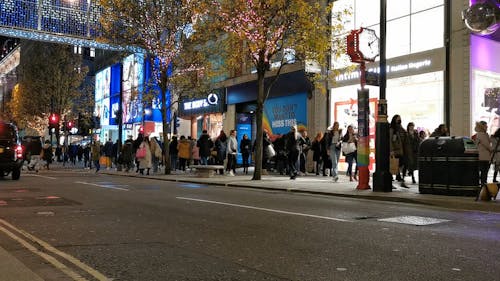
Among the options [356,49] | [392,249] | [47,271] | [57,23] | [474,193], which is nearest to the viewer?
[47,271]

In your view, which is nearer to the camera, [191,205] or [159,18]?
[191,205]

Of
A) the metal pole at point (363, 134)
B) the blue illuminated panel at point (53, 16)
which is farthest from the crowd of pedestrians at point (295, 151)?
the blue illuminated panel at point (53, 16)

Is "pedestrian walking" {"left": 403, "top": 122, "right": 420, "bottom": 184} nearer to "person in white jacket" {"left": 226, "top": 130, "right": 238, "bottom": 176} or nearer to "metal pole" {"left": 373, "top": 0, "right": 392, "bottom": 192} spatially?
"metal pole" {"left": 373, "top": 0, "right": 392, "bottom": 192}

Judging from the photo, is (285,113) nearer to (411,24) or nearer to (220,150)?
(220,150)

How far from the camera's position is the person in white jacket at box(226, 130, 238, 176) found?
2127cm

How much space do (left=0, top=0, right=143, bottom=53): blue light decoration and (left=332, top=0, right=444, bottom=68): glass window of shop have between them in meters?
14.7

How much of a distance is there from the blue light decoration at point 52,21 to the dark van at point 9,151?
10329 mm

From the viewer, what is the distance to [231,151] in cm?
2133

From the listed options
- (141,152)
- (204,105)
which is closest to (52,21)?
(204,105)

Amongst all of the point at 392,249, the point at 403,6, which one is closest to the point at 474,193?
the point at 392,249

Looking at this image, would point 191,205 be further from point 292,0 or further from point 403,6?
point 403,6

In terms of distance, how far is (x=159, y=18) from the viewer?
74.8 feet

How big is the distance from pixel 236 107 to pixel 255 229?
74.8 feet

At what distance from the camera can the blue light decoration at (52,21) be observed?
27734mm
